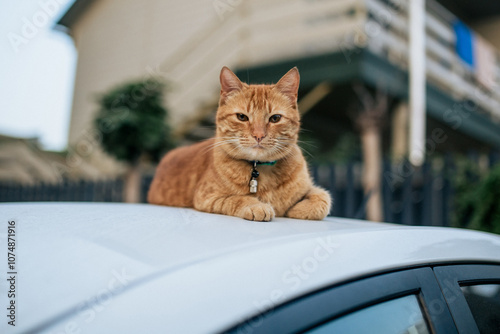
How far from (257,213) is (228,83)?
0.64 metres

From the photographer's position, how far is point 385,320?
3.08 feet

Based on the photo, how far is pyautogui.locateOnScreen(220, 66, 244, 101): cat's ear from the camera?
164 centimetres

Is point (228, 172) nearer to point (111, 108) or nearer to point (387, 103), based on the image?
point (111, 108)

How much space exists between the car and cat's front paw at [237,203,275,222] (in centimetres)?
17

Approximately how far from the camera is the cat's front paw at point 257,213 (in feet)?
4.33

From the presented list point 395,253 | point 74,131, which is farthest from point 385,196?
point 74,131

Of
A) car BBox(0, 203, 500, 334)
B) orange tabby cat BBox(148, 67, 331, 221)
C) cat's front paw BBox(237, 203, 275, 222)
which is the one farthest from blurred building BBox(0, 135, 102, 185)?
car BBox(0, 203, 500, 334)

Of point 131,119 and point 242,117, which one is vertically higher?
point 131,119

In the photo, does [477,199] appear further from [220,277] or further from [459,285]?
[220,277]

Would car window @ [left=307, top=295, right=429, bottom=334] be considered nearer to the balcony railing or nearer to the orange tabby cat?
the orange tabby cat

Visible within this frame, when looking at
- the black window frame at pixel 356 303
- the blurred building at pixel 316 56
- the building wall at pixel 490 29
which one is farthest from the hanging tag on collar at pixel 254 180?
the building wall at pixel 490 29

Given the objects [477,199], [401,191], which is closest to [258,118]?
[477,199]

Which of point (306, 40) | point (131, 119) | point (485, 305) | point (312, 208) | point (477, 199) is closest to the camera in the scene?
point (485, 305)

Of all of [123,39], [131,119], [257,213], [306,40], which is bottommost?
[257,213]
